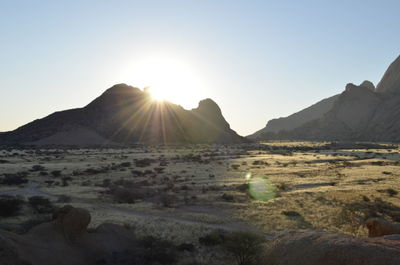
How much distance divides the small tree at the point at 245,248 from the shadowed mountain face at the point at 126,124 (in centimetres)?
11991

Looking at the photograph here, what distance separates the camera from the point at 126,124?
5551 inches

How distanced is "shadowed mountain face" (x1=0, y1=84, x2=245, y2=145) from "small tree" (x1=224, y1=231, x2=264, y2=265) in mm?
119913

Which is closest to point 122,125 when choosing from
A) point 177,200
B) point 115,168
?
point 115,168

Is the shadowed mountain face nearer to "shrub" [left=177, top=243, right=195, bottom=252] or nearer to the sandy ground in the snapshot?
the sandy ground

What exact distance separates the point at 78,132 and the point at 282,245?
441 feet

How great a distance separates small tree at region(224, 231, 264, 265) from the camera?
1246 cm

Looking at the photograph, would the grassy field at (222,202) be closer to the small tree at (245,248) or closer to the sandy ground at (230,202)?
the sandy ground at (230,202)

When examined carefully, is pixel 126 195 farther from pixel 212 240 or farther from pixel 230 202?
pixel 212 240

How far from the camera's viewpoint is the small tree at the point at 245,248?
40.9ft

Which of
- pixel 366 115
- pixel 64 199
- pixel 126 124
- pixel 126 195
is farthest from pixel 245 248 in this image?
pixel 366 115

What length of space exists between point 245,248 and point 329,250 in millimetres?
6387

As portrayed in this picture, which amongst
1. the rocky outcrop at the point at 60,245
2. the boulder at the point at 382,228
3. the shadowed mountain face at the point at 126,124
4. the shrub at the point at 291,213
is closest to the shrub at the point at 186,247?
the rocky outcrop at the point at 60,245

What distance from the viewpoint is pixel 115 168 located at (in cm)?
4719

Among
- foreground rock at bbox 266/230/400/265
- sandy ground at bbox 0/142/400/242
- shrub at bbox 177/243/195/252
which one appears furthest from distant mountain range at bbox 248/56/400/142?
foreground rock at bbox 266/230/400/265
